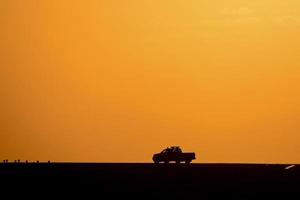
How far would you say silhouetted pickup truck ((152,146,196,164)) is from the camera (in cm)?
8394

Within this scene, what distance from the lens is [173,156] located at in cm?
8381

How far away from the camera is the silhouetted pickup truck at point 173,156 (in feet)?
275
